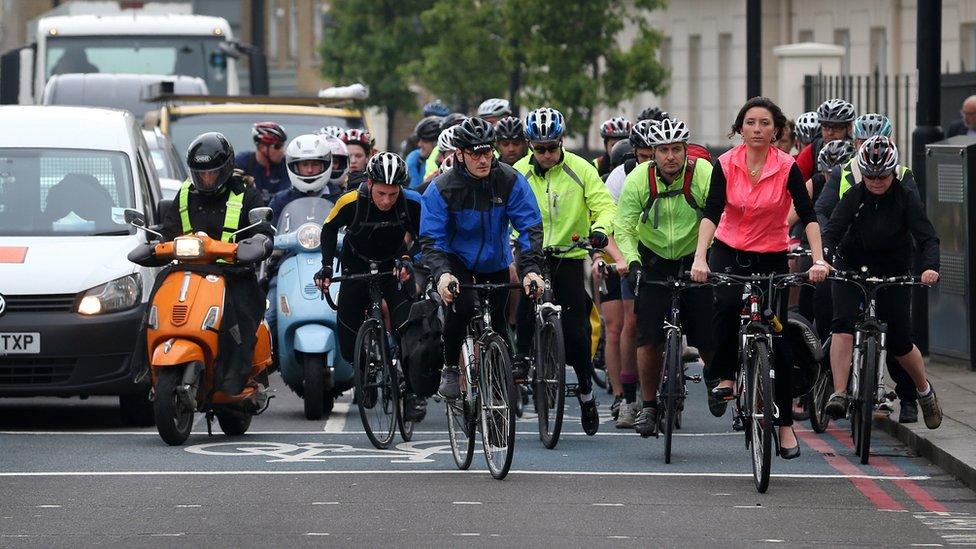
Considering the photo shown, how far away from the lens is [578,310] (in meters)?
13.2

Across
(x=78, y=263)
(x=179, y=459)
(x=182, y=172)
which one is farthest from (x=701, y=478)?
(x=182, y=172)

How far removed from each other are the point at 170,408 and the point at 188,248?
90 cm

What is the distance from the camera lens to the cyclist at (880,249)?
12250 mm

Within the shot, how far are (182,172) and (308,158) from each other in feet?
16.5

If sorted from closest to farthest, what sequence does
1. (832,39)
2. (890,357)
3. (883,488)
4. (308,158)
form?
(883,488) → (890,357) → (308,158) → (832,39)

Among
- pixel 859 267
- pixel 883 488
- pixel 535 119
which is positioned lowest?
pixel 883 488

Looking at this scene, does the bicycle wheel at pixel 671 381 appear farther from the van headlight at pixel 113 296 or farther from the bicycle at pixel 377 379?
the van headlight at pixel 113 296

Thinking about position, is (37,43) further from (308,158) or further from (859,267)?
(859,267)

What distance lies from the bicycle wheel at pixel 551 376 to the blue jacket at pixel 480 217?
1.35 feet

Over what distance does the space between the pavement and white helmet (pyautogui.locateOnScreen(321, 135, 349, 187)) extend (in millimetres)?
4121

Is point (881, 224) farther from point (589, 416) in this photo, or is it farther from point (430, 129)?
point (430, 129)

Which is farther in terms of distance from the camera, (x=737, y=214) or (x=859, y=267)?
(x=859, y=267)

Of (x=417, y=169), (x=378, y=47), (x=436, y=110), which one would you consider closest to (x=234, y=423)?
(x=417, y=169)

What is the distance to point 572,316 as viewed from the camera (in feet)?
43.2
